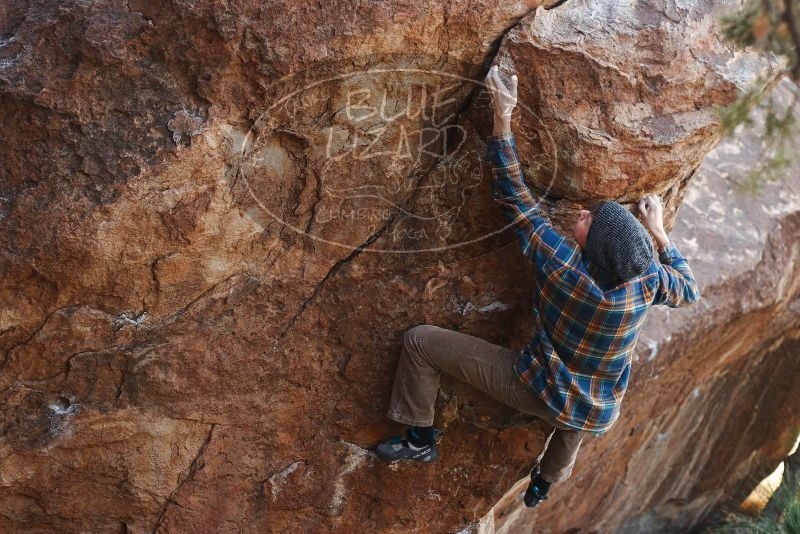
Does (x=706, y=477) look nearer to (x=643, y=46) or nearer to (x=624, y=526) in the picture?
(x=624, y=526)

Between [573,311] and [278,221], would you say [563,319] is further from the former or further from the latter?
[278,221]

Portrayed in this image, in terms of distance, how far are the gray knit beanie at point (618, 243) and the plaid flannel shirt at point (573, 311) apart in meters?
0.09

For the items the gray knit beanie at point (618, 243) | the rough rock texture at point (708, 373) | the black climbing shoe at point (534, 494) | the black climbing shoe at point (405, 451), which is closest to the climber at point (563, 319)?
the gray knit beanie at point (618, 243)

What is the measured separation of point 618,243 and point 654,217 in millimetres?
584

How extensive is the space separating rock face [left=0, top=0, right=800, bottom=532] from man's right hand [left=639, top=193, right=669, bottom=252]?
0.23ft

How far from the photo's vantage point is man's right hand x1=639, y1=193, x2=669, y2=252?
3.54m

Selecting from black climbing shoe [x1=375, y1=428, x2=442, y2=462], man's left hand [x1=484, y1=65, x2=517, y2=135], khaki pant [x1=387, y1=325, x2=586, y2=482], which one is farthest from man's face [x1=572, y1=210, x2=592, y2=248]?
black climbing shoe [x1=375, y1=428, x2=442, y2=462]

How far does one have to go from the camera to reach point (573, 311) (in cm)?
321

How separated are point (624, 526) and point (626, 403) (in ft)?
7.60

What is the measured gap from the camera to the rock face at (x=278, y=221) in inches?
124

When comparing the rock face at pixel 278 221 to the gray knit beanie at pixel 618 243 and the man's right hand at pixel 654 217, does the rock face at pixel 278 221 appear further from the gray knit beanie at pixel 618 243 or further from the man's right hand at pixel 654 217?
the gray knit beanie at pixel 618 243

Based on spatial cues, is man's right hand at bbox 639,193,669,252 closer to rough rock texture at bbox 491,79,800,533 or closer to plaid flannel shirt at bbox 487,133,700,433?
plaid flannel shirt at bbox 487,133,700,433

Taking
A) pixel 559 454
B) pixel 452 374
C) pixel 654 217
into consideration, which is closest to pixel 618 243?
pixel 654 217

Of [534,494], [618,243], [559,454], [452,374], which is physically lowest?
[534,494]
